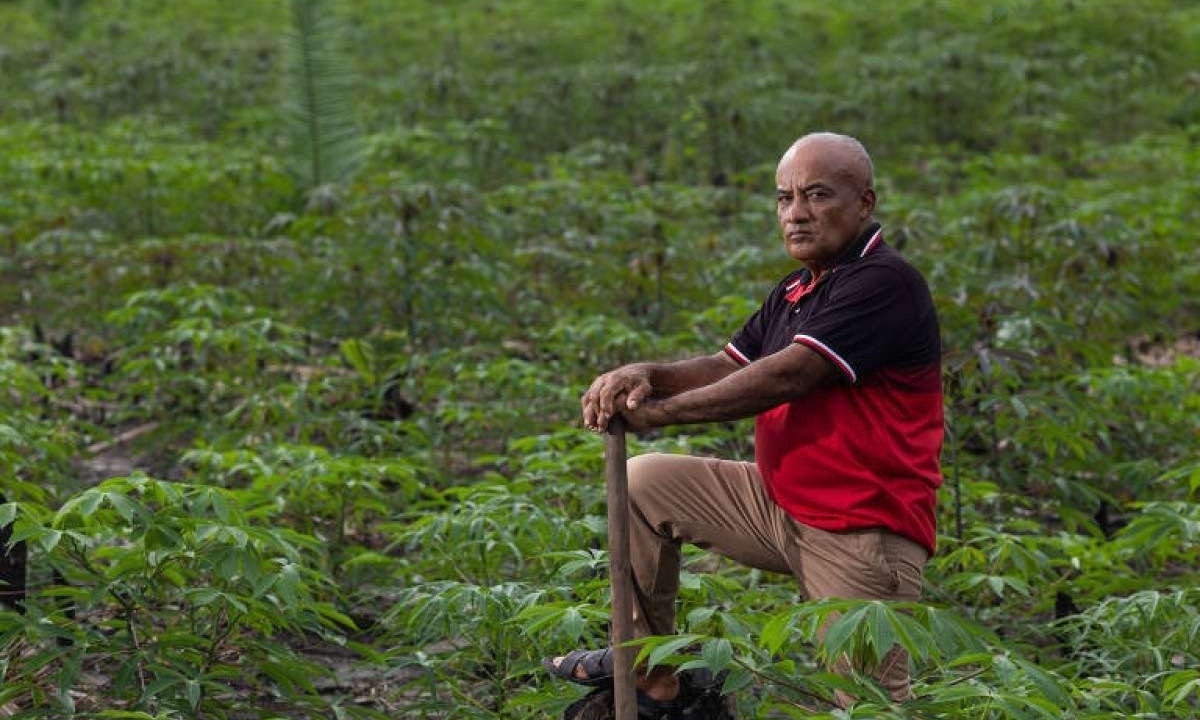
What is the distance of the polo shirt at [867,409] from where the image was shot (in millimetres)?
2852

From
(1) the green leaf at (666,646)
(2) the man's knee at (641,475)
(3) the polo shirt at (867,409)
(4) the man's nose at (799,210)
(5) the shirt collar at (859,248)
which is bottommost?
(1) the green leaf at (666,646)

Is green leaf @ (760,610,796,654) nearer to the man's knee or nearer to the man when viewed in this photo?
the man

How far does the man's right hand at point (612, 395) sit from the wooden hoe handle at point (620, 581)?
98 mm

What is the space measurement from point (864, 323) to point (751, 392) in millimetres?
285

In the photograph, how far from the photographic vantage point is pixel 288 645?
4547 millimetres

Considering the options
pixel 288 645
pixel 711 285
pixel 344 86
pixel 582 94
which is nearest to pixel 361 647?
pixel 288 645

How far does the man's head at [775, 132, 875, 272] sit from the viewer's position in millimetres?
2947

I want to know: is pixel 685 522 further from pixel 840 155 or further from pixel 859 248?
pixel 840 155

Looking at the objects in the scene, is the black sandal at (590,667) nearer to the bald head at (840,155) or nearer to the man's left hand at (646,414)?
the man's left hand at (646,414)

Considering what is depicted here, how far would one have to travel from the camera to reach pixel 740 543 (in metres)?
3.15

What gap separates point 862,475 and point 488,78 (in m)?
10.8

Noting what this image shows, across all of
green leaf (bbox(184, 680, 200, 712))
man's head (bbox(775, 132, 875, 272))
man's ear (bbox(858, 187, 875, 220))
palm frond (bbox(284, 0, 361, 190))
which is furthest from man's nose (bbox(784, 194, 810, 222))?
palm frond (bbox(284, 0, 361, 190))

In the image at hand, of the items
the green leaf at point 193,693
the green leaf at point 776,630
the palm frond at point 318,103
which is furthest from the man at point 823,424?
the palm frond at point 318,103

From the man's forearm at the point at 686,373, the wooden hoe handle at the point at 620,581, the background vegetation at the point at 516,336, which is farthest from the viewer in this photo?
the background vegetation at the point at 516,336
